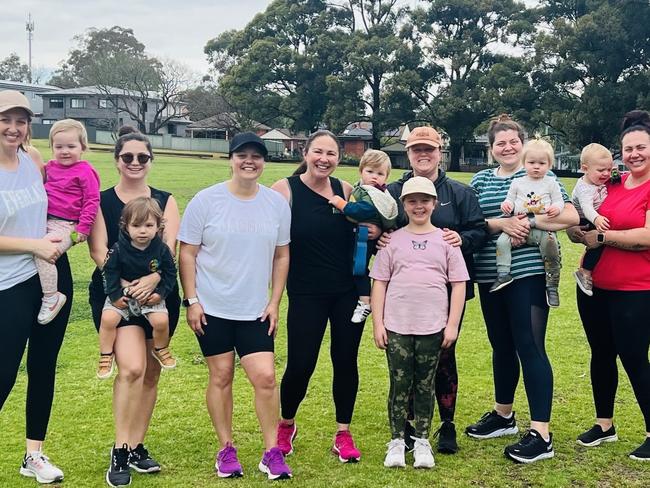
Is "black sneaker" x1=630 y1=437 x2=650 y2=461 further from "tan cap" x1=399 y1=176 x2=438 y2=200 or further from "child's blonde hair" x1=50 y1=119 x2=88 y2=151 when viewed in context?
"child's blonde hair" x1=50 y1=119 x2=88 y2=151

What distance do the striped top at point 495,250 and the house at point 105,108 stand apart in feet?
200

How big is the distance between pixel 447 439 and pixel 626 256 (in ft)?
5.50

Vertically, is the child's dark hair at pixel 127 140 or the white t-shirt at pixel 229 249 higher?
the child's dark hair at pixel 127 140

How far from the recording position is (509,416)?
16.7 feet

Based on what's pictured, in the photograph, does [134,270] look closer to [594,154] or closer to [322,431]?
[322,431]

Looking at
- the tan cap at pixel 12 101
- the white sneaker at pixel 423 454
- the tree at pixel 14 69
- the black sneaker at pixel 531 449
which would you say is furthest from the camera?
the tree at pixel 14 69

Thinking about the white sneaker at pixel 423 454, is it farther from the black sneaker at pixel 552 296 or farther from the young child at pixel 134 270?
the young child at pixel 134 270

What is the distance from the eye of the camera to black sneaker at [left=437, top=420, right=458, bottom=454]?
4.70 meters

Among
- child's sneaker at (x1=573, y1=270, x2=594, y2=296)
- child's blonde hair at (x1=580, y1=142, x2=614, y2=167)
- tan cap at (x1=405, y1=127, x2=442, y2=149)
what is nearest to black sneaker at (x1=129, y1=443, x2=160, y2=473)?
tan cap at (x1=405, y1=127, x2=442, y2=149)

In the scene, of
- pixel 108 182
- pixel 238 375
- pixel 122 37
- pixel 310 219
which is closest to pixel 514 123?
pixel 310 219

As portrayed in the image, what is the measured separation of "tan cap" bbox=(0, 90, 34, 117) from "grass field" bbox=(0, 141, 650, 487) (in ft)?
7.19

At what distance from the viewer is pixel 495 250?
15.3ft

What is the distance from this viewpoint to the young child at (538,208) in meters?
4.51

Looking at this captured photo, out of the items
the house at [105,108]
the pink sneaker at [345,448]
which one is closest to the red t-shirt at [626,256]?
the pink sneaker at [345,448]
